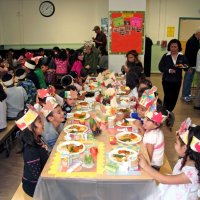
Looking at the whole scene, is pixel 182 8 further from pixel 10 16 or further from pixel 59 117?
pixel 59 117

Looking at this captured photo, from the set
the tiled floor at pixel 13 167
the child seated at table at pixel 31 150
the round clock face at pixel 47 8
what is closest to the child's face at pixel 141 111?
the tiled floor at pixel 13 167

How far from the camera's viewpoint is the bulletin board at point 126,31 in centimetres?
647

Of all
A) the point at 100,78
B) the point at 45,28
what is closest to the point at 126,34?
the point at 100,78

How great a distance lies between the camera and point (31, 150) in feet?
6.72

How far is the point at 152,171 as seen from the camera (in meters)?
1.87

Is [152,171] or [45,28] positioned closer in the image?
[152,171]

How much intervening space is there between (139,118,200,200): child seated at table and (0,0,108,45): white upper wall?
773 centimetres

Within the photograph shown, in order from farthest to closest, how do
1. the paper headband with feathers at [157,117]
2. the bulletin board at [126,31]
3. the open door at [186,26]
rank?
the open door at [186,26] → the bulletin board at [126,31] → the paper headband with feathers at [157,117]

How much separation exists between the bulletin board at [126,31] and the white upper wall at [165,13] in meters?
2.82

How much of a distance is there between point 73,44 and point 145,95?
6858 mm

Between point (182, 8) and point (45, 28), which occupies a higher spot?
point (182, 8)

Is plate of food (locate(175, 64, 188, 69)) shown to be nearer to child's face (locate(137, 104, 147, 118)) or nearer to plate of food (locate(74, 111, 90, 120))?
child's face (locate(137, 104, 147, 118))

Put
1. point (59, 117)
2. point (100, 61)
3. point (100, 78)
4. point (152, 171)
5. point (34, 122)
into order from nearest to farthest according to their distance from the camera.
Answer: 1. point (152, 171)
2. point (34, 122)
3. point (59, 117)
4. point (100, 78)
5. point (100, 61)

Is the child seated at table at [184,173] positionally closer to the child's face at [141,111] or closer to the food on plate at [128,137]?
the food on plate at [128,137]
